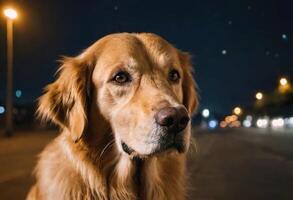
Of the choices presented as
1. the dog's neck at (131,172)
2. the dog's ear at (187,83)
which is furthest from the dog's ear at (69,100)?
the dog's ear at (187,83)

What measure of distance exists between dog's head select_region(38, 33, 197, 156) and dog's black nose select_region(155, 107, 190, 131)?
0.09 meters

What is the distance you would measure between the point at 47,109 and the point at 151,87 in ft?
3.35

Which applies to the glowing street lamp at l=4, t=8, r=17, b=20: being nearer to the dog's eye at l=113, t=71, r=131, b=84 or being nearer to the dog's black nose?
the dog's eye at l=113, t=71, r=131, b=84

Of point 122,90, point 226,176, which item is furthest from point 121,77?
point 226,176

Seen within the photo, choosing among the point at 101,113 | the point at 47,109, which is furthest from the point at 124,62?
the point at 47,109

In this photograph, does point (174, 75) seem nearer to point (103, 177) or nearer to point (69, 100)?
point (69, 100)

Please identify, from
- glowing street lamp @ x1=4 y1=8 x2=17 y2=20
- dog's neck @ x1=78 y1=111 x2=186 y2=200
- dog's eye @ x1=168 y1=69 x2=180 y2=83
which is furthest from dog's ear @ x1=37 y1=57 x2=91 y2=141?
glowing street lamp @ x1=4 y1=8 x2=17 y2=20

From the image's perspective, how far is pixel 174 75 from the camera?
516 centimetres

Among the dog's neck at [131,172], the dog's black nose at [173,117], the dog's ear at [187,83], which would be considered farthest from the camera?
the dog's ear at [187,83]

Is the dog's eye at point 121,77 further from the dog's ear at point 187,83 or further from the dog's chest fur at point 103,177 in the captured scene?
the dog's ear at point 187,83

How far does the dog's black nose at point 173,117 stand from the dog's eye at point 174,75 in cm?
94

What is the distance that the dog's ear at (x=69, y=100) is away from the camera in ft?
16.0

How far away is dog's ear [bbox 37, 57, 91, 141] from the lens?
486cm

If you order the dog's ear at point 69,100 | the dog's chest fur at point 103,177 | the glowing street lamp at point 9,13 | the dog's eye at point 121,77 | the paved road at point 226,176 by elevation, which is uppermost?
the glowing street lamp at point 9,13
